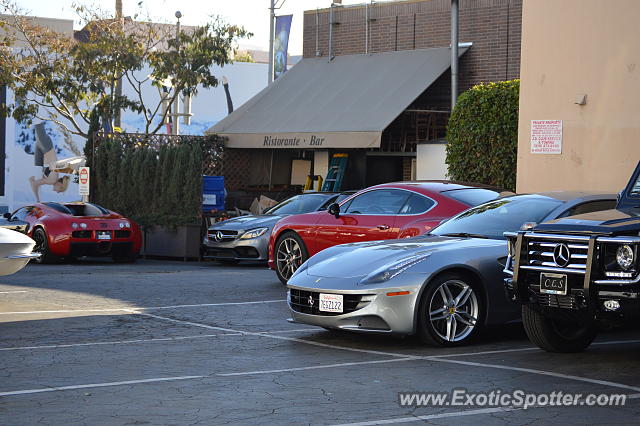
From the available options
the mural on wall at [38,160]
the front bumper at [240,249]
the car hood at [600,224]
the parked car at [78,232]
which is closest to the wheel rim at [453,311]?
the car hood at [600,224]

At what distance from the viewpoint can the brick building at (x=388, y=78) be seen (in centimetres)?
2502

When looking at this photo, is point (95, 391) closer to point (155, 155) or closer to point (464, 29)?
point (155, 155)

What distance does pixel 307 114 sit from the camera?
89.8ft

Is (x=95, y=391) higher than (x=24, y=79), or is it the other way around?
(x=24, y=79)

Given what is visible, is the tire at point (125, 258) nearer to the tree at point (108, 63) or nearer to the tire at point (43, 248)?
the tire at point (43, 248)

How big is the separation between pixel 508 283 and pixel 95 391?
135 inches

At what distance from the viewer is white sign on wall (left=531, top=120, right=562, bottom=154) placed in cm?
1800

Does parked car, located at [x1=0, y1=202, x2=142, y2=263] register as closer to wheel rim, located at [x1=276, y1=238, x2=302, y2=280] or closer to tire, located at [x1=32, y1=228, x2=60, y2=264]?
tire, located at [x1=32, y1=228, x2=60, y2=264]

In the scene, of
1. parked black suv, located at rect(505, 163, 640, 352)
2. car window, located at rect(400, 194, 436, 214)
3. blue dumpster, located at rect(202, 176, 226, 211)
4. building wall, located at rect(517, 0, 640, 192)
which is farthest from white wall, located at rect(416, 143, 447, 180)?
parked black suv, located at rect(505, 163, 640, 352)

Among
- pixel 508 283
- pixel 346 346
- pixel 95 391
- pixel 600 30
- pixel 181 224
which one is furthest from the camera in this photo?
pixel 181 224

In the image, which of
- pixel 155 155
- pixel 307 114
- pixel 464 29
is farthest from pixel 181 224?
pixel 464 29

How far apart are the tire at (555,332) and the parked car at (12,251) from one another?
6.25 m

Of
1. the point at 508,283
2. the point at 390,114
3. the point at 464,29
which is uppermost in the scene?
the point at 464,29

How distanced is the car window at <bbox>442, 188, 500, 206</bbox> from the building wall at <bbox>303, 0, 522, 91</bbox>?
11.9 metres
